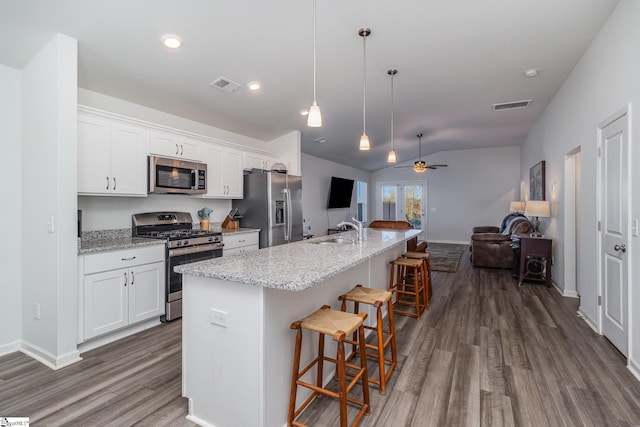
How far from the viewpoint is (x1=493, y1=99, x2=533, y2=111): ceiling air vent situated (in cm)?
526

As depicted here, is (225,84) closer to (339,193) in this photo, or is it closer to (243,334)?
(243,334)

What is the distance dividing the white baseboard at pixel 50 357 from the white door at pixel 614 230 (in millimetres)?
4504

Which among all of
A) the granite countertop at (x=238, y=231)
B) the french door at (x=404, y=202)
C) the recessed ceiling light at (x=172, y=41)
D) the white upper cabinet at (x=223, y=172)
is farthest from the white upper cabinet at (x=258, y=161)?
the french door at (x=404, y=202)

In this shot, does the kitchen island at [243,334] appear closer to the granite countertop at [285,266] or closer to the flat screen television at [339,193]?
the granite countertop at [285,266]

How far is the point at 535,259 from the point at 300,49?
4737mm

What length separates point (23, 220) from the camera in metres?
2.80

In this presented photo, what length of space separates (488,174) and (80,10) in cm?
1007

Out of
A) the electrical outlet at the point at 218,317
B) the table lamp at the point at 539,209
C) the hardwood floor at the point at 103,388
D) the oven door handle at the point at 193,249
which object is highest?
the table lamp at the point at 539,209

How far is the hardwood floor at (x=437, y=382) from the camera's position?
189 cm

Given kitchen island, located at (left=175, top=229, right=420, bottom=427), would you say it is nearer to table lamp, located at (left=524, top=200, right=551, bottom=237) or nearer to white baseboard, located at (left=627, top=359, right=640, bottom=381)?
white baseboard, located at (left=627, top=359, right=640, bottom=381)

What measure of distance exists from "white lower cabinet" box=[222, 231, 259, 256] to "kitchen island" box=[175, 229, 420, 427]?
2162mm

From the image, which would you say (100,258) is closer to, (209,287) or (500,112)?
(209,287)

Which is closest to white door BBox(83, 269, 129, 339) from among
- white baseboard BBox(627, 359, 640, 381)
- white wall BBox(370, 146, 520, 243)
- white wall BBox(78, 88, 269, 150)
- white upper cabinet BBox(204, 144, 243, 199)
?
white upper cabinet BBox(204, 144, 243, 199)

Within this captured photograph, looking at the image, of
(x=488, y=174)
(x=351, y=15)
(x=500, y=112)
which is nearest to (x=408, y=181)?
(x=488, y=174)
